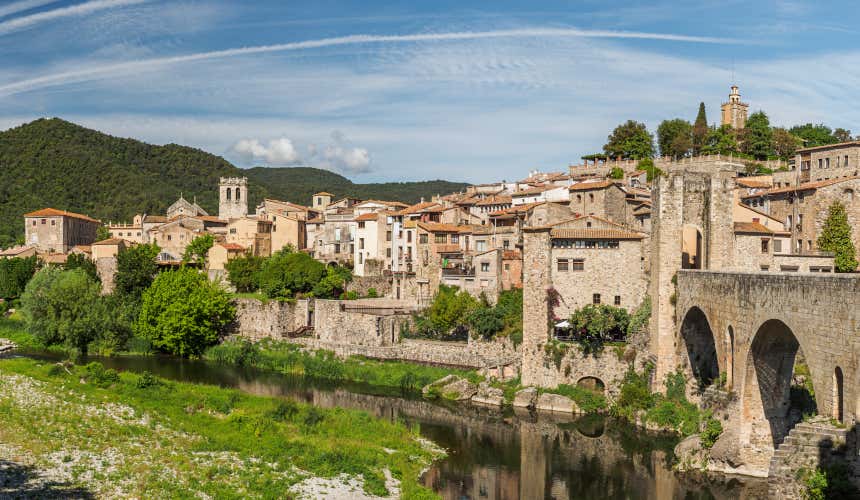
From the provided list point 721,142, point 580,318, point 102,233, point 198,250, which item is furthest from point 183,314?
point 721,142

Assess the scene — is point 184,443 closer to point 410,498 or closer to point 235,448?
Answer: point 235,448

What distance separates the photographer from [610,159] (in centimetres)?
6744

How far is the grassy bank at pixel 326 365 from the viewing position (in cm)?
3925

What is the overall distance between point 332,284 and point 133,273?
577 inches

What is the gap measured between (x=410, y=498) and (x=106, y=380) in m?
18.2

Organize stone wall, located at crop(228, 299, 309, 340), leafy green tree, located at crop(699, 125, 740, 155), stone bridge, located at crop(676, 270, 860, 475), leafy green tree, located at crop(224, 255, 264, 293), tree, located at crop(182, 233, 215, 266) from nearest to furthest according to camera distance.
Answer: stone bridge, located at crop(676, 270, 860, 475), stone wall, located at crop(228, 299, 309, 340), leafy green tree, located at crop(224, 255, 264, 293), leafy green tree, located at crop(699, 125, 740, 155), tree, located at crop(182, 233, 215, 266)

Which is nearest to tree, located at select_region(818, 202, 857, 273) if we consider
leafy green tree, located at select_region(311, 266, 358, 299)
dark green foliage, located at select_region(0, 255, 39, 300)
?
leafy green tree, located at select_region(311, 266, 358, 299)

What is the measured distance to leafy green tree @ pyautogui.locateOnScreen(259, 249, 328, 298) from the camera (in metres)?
51.4

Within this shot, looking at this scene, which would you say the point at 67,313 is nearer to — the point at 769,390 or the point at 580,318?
the point at 580,318

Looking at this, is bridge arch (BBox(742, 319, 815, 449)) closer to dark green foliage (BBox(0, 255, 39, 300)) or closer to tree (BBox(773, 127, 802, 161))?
tree (BBox(773, 127, 802, 161))

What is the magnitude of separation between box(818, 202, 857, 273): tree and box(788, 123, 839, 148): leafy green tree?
2866 centimetres

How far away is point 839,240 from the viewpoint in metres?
39.4

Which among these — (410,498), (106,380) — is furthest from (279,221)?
(410,498)

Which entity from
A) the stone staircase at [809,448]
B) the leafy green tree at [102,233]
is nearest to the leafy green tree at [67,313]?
the leafy green tree at [102,233]
